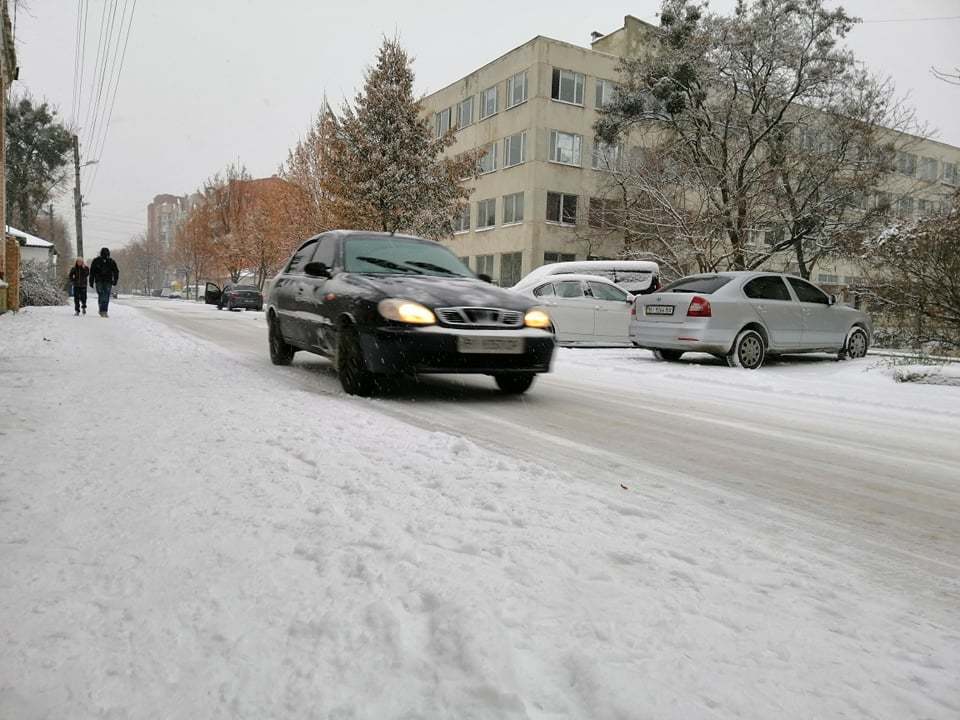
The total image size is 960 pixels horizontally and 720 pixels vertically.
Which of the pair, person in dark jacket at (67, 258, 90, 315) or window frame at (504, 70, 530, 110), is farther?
window frame at (504, 70, 530, 110)

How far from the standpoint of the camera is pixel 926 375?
28.7ft

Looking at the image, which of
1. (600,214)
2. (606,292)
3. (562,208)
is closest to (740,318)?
(606,292)

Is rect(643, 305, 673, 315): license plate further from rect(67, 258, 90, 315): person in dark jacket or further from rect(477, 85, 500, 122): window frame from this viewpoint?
rect(477, 85, 500, 122): window frame

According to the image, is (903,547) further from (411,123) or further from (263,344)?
(411,123)

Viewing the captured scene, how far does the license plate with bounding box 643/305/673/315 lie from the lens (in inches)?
398

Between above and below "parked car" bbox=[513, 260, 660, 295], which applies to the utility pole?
above

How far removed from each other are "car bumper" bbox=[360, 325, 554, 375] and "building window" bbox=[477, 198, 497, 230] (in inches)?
1295

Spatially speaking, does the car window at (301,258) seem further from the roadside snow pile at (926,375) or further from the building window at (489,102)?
the building window at (489,102)

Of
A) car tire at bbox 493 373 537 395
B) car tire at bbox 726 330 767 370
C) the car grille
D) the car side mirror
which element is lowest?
car tire at bbox 493 373 537 395

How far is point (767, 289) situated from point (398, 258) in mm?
6253

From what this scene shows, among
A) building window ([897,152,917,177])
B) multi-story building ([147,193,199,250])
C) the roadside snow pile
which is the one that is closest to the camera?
the roadside snow pile

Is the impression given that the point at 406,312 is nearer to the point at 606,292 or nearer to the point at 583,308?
the point at 583,308

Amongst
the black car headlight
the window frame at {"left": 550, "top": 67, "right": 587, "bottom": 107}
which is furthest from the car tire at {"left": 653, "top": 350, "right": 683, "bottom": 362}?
the window frame at {"left": 550, "top": 67, "right": 587, "bottom": 107}

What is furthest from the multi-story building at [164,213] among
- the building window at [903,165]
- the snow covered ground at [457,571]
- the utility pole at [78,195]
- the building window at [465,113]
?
the snow covered ground at [457,571]
